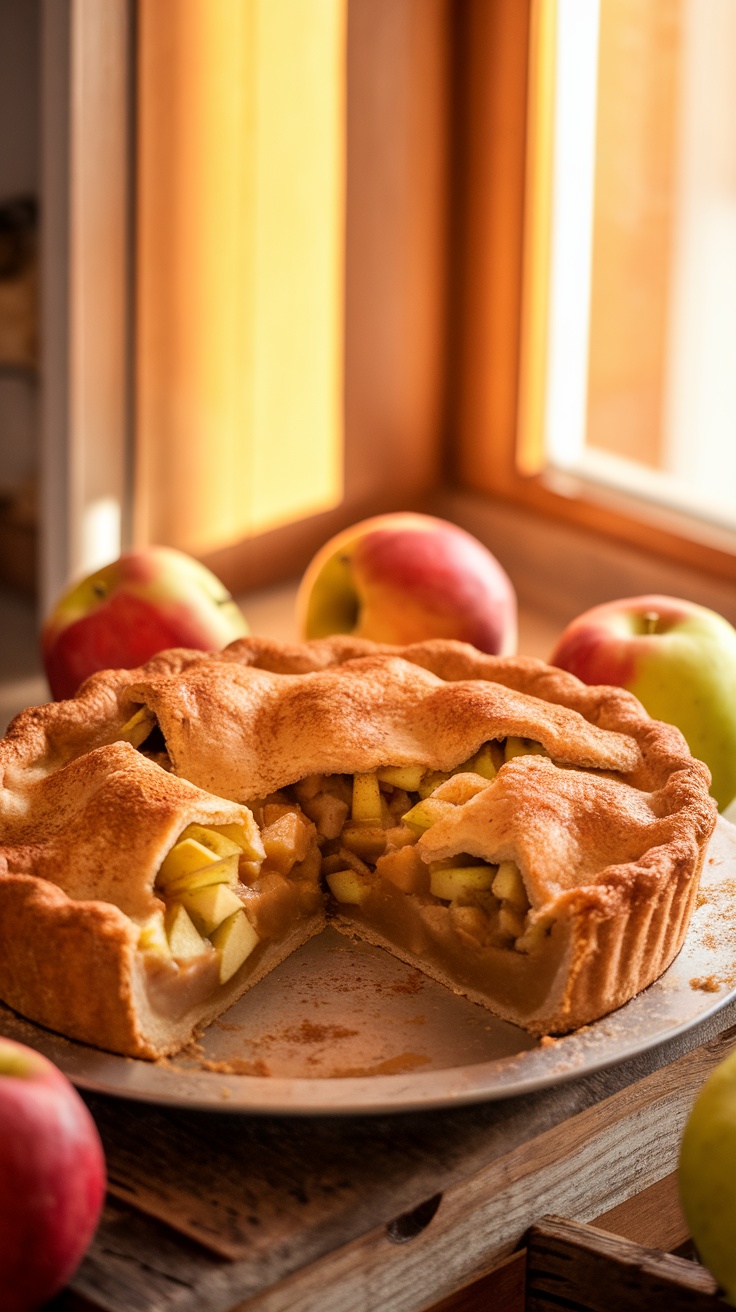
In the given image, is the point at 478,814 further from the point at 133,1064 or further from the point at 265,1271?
the point at 265,1271

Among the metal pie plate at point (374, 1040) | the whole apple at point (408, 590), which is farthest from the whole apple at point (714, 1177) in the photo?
the whole apple at point (408, 590)

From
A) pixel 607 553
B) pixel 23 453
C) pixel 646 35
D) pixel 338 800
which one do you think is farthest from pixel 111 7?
pixel 338 800

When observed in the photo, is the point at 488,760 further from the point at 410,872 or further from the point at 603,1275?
the point at 603,1275

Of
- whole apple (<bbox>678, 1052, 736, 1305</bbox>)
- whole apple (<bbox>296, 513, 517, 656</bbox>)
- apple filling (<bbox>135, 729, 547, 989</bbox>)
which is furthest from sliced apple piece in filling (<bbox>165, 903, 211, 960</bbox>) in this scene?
whole apple (<bbox>296, 513, 517, 656</bbox>)

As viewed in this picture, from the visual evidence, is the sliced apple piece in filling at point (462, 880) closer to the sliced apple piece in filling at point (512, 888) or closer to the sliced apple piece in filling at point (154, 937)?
the sliced apple piece in filling at point (512, 888)

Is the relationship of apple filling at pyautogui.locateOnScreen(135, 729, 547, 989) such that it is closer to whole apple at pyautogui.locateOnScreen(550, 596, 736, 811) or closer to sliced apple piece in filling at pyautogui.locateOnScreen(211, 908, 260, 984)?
sliced apple piece in filling at pyautogui.locateOnScreen(211, 908, 260, 984)

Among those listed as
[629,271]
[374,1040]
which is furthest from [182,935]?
A: [629,271]
